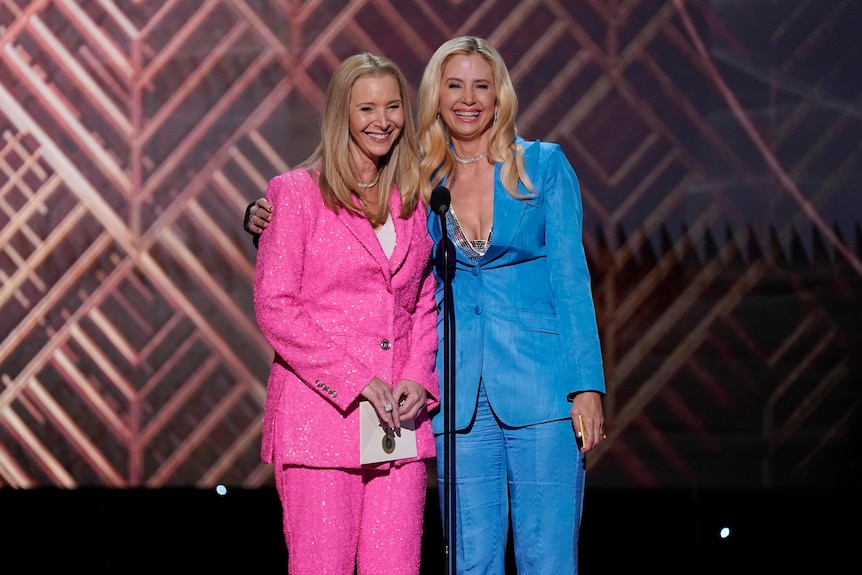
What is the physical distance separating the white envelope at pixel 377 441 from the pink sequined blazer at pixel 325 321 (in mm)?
18

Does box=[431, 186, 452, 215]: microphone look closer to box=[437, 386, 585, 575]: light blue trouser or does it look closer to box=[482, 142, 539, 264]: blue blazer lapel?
box=[482, 142, 539, 264]: blue blazer lapel

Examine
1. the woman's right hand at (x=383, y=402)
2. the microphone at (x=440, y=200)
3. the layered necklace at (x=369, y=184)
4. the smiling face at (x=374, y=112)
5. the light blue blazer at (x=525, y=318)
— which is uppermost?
the smiling face at (x=374, y=112)

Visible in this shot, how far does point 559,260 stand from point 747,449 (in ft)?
6.01

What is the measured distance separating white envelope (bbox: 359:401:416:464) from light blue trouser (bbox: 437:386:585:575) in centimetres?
15

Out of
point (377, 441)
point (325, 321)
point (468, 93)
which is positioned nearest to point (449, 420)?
point (377, 441)

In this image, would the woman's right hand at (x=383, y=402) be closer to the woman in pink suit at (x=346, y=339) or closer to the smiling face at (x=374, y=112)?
the woman in pink suit at (x=346, y=339)

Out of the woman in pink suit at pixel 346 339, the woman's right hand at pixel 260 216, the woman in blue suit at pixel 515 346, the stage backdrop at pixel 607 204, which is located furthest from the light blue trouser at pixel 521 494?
the stage backdrop at pixel 607 204

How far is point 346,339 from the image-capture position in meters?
2.06

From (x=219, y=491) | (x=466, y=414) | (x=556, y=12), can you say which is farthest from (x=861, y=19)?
(x=219, y=491)

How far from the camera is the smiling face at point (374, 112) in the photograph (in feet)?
6.90

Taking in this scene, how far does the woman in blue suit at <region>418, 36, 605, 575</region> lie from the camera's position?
2.19m

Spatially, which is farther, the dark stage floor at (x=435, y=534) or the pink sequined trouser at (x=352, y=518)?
the dark stage floor at (x=435, y=534)

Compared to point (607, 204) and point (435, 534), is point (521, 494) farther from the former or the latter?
point (607, 204)

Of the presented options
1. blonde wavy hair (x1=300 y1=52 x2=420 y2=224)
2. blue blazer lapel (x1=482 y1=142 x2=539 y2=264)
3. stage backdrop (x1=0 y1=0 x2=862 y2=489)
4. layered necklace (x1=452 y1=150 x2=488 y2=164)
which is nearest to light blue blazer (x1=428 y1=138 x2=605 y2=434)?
blue blazer lapel (x1=482 y1=142 x2=539 y2=264)
